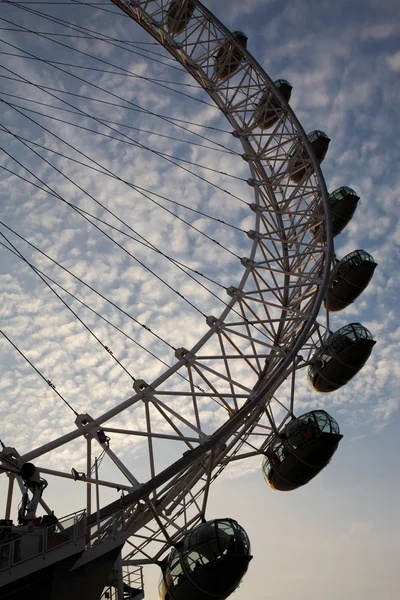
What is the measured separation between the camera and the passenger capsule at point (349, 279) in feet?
77.3

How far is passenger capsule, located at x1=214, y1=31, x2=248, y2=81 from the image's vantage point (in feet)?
87.1

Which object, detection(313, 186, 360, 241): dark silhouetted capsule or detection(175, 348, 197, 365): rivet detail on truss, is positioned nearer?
detection(175, 348, 197, 365): rivet detail on truss

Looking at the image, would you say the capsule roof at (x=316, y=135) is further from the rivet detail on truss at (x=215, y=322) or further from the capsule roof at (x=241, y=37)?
the rivet detail on truss at (x=215, y=322)

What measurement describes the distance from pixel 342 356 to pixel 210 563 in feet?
32.2

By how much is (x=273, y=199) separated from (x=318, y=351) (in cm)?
670

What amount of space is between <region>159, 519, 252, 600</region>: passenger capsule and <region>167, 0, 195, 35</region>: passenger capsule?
2211 cm

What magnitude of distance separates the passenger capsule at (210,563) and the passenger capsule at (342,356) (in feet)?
28.1

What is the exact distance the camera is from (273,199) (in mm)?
24078

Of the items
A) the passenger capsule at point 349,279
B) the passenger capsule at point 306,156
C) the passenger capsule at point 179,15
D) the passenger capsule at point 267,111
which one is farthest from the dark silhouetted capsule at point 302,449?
the passenger capsule at point 179,15

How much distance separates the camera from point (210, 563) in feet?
45.0

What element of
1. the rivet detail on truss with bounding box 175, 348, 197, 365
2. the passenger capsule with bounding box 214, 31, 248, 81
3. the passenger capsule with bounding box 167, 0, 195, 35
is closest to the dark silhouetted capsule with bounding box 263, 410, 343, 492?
the rivet detail on truss with bounding box 175, 348, 197, 365

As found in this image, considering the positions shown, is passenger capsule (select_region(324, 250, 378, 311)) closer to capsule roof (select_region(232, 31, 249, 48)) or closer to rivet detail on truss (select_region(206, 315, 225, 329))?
rivet detail on truss (select_region(206, 315, 225, 329))

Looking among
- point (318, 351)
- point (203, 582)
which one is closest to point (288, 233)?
→ point (318, 351)

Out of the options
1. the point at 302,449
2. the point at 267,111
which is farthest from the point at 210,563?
the point at 267,111
